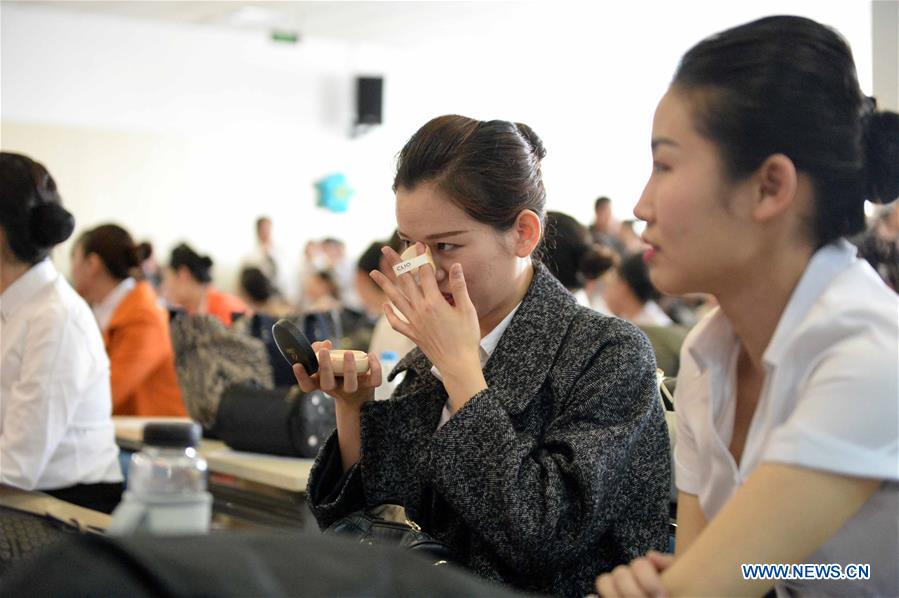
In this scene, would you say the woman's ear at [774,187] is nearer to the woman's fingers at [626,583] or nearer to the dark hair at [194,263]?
the woman's fingers at [626,583]

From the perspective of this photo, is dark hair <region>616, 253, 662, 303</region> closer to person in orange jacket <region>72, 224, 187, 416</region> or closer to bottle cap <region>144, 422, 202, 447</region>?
person in orange jacket <region>72, 224, 187, 416</region>

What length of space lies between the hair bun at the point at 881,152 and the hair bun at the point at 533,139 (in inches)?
29.2

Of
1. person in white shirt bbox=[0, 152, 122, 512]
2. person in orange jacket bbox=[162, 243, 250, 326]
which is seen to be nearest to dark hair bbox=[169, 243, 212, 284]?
person in orange jacket bbox=[162, 243, 250, 326]

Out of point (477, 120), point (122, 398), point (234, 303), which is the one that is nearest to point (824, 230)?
point (477, 120)

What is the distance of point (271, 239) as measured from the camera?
1134 cm

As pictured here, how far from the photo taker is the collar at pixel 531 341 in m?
→ 1.60

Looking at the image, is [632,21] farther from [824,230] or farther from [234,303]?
[824,230]

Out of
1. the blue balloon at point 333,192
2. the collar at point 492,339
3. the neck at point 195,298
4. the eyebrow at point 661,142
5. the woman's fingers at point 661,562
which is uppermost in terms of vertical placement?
the eyebrow at point 661,142

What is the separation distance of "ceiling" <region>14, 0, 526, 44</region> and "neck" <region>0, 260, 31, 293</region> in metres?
7.08

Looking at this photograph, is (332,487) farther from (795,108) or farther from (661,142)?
(795,108)

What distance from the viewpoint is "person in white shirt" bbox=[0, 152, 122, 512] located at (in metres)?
2.42

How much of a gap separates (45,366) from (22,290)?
25 cm

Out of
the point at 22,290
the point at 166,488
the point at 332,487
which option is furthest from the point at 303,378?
the point at 22,290

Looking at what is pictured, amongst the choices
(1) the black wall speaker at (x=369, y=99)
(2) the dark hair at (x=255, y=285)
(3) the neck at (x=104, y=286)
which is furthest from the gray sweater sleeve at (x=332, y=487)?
(1) the black wall speaker at (x=369, y=99)
